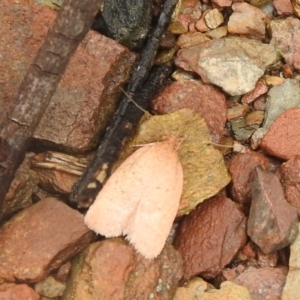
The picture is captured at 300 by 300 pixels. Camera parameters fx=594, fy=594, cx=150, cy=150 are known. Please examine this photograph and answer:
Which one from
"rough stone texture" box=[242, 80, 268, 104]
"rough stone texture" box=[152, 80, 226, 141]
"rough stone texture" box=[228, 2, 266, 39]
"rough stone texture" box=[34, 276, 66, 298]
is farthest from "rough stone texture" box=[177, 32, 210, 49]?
"rough stone texture" box=[34, 276, 66, 298]

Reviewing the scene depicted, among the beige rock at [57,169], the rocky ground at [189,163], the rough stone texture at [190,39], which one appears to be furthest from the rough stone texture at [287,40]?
the beige rock at [57,169]

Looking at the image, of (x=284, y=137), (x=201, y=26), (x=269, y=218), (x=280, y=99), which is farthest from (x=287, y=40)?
(x=269, y=218)

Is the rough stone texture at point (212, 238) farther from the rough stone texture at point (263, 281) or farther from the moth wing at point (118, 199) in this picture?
the moth wing at point (118, 199)

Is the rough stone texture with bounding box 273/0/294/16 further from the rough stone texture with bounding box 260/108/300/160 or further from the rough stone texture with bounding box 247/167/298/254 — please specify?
the rough stone texture with bounding box 247/167/298/254

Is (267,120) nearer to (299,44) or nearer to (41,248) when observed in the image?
(299,44)

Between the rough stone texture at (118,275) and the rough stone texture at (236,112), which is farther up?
the rough stone texture at (236,112)

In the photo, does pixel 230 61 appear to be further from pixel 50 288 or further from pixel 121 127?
pixel 50 288
